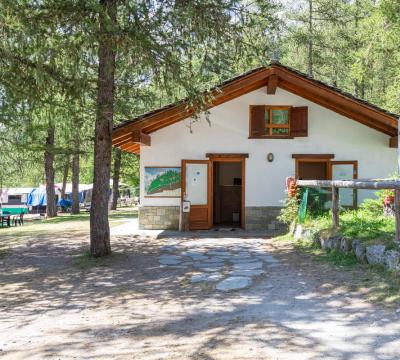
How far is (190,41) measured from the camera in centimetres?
787

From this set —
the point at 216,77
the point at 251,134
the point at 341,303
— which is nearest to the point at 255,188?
the point at 251,134

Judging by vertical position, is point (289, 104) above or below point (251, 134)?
above

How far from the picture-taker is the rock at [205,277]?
6.28 meters

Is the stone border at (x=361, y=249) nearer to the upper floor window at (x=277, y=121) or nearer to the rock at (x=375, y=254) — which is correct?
the rock at (x=375, y=254)

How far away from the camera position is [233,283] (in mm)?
5996

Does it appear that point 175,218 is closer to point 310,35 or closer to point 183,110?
point 183,110

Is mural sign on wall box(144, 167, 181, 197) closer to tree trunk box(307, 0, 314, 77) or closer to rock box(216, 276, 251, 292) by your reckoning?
rock box(216, 276, 251, 292)

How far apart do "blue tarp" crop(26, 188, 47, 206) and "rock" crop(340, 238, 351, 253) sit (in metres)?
32.3

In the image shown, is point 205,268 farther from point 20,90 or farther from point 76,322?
point 20,90

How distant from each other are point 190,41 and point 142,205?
18.3 feet

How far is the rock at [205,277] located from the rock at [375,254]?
6.94ft

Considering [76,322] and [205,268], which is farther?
[205,268]

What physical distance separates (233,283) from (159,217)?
6455 mm

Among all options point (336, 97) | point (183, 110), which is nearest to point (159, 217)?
point (183, 110)
